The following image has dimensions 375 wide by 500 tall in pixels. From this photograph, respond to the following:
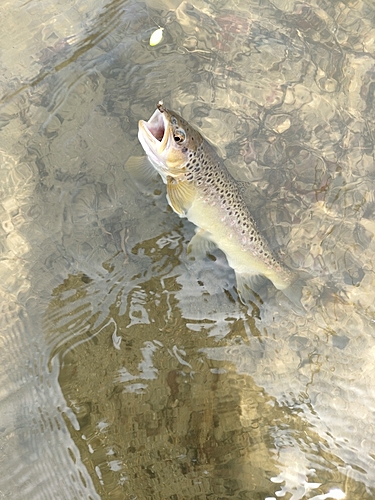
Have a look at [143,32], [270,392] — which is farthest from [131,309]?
[143,32]

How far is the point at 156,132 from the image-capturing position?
3281mm

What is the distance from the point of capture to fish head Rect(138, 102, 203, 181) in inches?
123

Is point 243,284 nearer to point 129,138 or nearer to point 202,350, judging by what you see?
point 202,350

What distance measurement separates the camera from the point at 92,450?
335cm

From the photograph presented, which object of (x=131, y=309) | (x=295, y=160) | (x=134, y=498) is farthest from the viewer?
(x=295, y=160)

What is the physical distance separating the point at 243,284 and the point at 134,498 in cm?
185

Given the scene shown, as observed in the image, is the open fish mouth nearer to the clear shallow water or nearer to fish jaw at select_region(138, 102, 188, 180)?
fish jaw at select_region(138, 102, 188, 180)

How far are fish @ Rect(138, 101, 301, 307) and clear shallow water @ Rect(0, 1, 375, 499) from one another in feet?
0.66

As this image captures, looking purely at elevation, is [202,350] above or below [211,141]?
below

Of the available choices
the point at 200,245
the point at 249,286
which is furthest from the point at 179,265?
the point at 249,286

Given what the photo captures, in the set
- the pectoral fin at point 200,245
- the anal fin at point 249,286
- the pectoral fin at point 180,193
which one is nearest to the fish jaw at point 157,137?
the pectoral fin at point 180,193

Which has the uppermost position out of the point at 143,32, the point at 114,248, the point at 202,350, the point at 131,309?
the point at 143,32

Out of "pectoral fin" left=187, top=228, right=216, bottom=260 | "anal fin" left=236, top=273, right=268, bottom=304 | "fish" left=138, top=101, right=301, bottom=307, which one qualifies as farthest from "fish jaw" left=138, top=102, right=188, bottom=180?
"anal fin" left=236, top=273, right=268, bottom=304

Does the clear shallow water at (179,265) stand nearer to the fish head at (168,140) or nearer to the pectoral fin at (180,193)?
the pectoral fin at (180,193)
